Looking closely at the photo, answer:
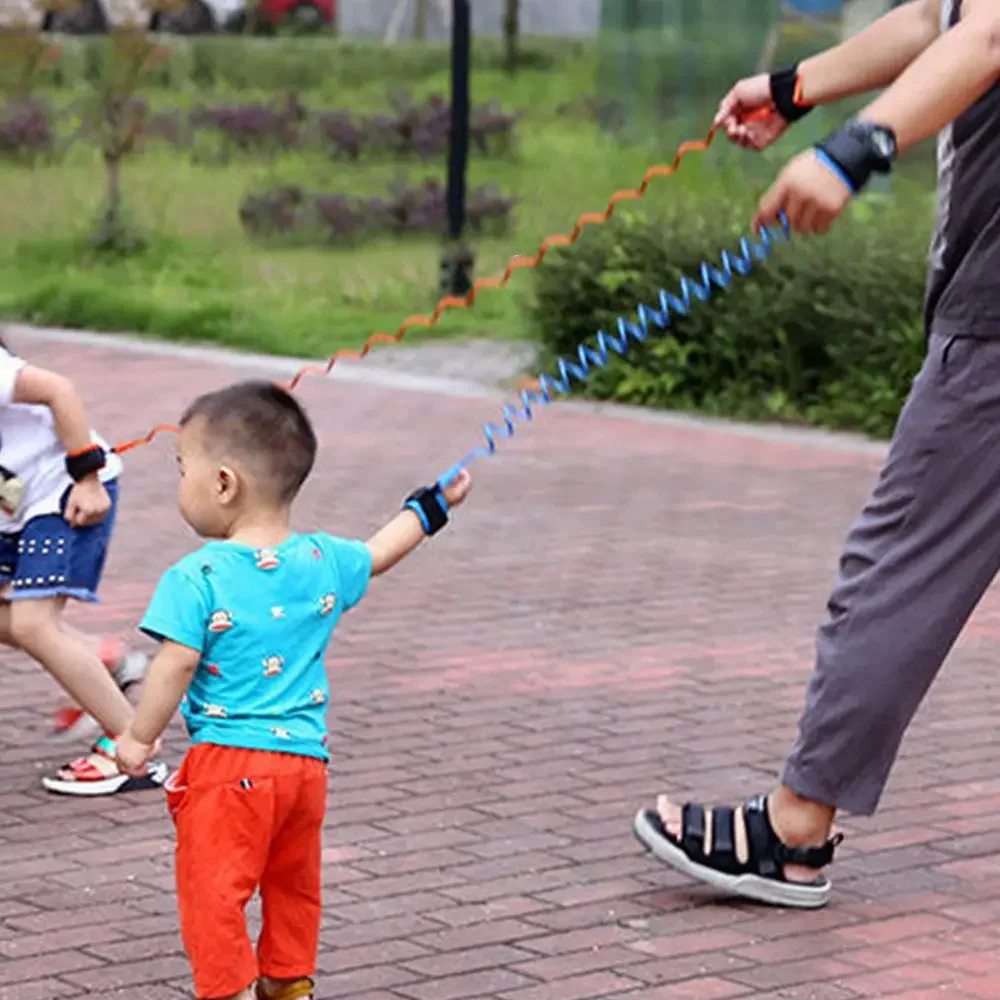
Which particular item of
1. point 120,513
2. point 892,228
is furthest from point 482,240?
point 120,513

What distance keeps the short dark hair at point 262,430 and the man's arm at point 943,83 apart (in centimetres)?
109

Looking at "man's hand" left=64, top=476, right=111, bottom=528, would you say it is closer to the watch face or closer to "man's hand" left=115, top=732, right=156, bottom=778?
"man's hand" left=115, top=732, right=156, bottom=778

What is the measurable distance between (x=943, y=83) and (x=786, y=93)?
0.72 metres

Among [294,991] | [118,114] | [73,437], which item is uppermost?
[73,437]

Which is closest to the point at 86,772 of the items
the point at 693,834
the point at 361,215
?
the point at 693,834

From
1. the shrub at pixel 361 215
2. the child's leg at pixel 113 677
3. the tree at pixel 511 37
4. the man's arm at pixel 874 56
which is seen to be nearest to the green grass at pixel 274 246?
the shrub at pixel 361 215

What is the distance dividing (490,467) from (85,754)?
4.71m

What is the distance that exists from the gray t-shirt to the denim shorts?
1.98m

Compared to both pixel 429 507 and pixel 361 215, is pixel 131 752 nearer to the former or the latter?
pixel 429 507

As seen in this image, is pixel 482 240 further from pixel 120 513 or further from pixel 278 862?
pixel 278 862

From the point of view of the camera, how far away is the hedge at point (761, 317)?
11195 mm

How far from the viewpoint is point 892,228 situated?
11.9 metres

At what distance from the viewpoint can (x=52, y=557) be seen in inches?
215

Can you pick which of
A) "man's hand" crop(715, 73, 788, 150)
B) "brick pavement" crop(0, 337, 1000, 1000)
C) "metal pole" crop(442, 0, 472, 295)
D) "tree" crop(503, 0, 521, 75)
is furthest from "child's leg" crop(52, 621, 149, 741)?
"tree" crop(503, 0, 521, 75)
